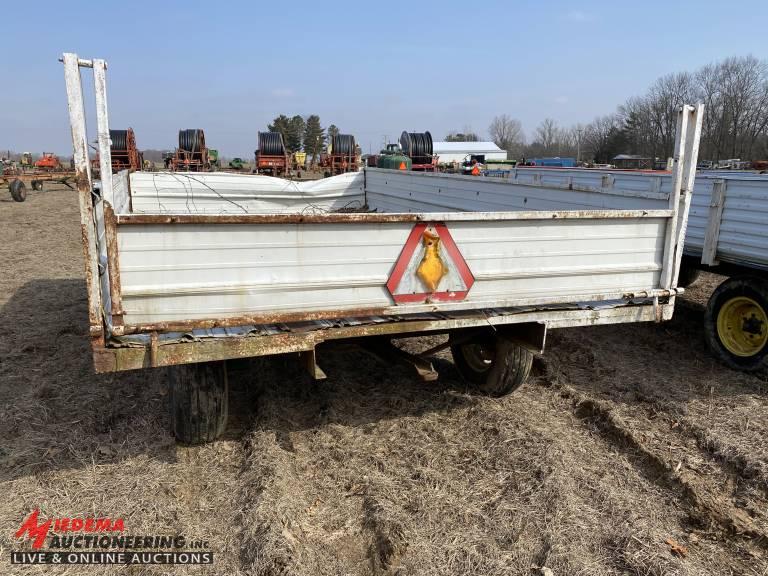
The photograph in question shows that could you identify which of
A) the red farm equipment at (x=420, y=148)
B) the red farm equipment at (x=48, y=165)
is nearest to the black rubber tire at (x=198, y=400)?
the red farm equipment at (x=420, y=148)

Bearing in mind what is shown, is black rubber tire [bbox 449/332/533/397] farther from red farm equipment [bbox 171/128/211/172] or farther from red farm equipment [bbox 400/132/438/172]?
red farm equipment [bbox 171/128/211/172]

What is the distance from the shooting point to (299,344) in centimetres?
281

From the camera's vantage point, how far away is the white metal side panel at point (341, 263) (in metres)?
2.59

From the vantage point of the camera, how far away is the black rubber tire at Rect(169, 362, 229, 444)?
3180mm

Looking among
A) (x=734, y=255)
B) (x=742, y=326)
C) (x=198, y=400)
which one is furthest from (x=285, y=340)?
(x=742, y=326)

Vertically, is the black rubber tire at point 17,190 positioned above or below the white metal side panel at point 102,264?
below

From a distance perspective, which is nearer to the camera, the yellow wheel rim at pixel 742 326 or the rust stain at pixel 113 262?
the rust stain at pixel 113 262

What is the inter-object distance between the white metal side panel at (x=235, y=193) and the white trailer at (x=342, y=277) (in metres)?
3.42

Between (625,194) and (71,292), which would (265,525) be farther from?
(71,292)

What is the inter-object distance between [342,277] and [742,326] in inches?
161

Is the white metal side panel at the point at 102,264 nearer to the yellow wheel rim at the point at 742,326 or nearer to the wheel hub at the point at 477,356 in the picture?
the wheel hub at the point at 477,356

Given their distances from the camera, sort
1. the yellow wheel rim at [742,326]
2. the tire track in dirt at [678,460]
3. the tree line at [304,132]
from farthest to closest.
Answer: the tree line at [304,132], the yellow wheel rim at [742,326], the tire track in dirt at [678,460]

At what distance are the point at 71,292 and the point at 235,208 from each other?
2.48 m

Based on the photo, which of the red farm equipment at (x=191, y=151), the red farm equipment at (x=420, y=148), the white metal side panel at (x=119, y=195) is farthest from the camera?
the red farm equipment at (x=191, y=151)
